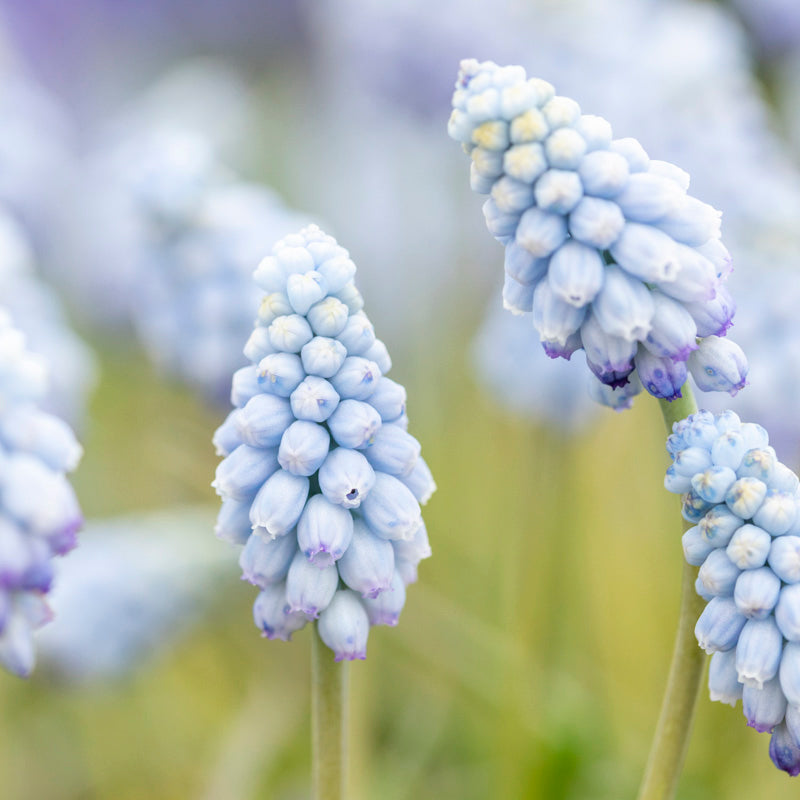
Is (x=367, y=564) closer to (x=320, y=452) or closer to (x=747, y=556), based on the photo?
(x=320, y=452)

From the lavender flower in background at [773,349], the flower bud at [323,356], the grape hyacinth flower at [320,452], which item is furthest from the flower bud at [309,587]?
the lavender flower in background at [773,349]

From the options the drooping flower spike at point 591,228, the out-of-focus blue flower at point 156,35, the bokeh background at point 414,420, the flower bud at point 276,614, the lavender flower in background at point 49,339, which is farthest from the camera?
the out-of-focus blue flower at point 156,35

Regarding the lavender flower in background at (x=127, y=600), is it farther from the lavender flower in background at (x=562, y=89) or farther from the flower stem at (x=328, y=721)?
the flower stem at (x=328, y=721)

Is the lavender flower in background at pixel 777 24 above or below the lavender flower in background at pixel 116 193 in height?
above

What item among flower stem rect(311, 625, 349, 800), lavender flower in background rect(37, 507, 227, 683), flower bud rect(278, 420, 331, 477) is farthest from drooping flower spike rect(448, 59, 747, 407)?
lavender flower in background rect(37, 507, 227, 683)

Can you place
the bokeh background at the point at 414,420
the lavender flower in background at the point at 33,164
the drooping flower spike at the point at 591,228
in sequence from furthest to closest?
the lavender flower in background at the point at 33,164 → the bokeh background at the point at 414,420 → the drooping flower spike at the point at 591,228

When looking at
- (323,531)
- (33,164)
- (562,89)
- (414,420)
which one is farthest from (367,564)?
(33,164)

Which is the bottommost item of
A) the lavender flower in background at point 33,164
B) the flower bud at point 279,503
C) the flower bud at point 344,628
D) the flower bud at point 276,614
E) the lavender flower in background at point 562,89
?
the flower bud at point 276,614
